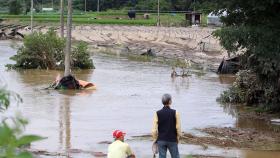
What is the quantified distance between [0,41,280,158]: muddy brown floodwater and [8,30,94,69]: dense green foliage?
4.04 feet

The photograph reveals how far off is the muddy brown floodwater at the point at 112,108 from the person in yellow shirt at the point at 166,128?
2.27 m

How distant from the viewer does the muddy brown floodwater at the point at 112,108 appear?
15148 mm

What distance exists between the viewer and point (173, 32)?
8156cm

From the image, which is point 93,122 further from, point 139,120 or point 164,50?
point 164,50

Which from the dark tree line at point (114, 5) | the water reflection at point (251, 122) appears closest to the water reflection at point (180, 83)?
the water reflection at point (251, 122)

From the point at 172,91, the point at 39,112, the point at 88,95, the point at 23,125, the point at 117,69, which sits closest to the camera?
the point at 23,125

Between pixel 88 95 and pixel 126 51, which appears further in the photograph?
pixel 126 51

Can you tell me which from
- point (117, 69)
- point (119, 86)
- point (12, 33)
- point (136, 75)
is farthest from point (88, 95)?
point (12, 33)

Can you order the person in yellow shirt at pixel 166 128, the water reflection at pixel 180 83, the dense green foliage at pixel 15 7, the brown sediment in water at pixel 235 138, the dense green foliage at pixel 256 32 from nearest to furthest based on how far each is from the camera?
the person in yellow shirt at pixel 166 128
the brown sediment in water at pixel 235 138
the dense green foliage at pixel 256 32
the water reflection at pixel 180 83
the dense green foliage at pixel 15 7

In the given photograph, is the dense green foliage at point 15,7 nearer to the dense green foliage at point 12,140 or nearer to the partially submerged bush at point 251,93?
the partially submerged bush at point 251,93

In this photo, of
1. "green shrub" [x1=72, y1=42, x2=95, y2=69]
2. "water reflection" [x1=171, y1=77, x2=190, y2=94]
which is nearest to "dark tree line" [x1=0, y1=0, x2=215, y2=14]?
"green shrub" [x1=72, y1=42, x2=95, y2=69]

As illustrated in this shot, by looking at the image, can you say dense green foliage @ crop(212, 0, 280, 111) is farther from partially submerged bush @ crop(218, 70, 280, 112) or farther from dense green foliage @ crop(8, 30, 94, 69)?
dense green foliage @ crop(8, 30, 94, 69)

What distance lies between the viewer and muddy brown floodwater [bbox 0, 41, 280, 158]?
596 inches

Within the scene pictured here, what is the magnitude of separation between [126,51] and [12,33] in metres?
29.5
